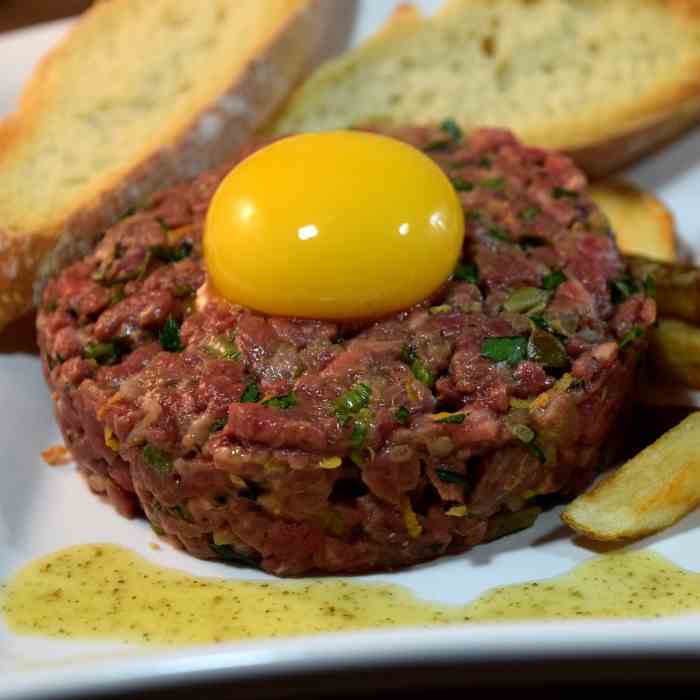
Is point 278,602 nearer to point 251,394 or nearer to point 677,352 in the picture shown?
point 251,394

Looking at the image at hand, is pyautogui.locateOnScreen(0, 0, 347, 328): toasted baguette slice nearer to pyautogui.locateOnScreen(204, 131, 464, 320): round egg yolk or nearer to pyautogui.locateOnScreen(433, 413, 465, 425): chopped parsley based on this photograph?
pyautogui.locateOnScreen(204, 131, 464, 320): round egg yolk

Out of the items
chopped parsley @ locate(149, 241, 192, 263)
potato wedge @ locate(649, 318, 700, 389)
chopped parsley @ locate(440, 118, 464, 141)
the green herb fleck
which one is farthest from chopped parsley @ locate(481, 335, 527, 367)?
chopped parsley @ locate(440, 118, 464, 141)

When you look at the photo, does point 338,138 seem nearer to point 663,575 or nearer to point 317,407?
point 317,407

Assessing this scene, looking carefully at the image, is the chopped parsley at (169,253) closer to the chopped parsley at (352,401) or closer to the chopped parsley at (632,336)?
the chopped parsley at (352,401)

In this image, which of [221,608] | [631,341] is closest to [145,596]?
[221,608]

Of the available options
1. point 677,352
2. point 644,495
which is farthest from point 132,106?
point 644,495

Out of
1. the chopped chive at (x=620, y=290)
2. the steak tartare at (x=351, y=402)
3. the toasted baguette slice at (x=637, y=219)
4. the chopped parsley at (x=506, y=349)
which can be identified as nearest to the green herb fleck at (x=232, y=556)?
the steak tartare at (x=351, y=402)
